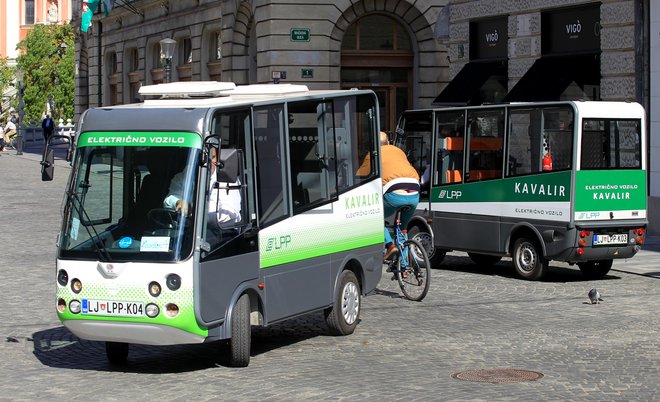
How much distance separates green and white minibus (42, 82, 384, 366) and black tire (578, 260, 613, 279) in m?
7.12

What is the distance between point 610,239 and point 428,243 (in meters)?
2.65

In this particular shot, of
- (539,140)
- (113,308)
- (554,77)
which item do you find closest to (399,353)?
(113,308)

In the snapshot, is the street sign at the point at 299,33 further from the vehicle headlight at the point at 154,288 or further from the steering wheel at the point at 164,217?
the vehicle headlight at the point at 154,288

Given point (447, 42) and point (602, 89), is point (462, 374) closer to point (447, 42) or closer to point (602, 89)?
point (602, 89)

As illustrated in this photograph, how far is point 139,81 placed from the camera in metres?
54.0

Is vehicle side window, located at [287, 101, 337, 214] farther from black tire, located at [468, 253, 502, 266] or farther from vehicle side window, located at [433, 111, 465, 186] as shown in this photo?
black tire, located at [468, 253, 502, 266]

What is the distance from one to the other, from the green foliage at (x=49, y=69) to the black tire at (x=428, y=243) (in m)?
72.0

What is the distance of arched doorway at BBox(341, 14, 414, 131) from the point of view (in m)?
38.8

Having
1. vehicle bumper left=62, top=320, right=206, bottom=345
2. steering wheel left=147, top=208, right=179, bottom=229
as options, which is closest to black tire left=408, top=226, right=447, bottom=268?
steering wheel left=147, top=208, right=179, bottom=229

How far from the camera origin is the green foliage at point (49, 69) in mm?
89750

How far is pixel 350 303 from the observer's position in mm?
12836

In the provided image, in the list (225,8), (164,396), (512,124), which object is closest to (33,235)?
(512,124)

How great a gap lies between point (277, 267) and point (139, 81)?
1708 inches

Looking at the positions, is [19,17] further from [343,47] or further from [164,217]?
[164,217]
